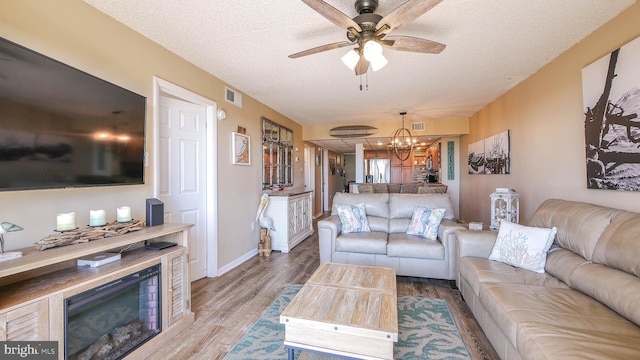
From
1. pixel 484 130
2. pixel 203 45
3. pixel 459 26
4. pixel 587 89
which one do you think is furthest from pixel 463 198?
pixel 203 45

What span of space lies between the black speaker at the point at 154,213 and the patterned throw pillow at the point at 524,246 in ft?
9.33

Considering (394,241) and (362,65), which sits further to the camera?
(394,241)

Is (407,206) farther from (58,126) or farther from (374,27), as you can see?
(58,126)

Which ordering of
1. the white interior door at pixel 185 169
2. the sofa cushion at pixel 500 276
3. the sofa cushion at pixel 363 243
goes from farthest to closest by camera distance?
the sofa cushion at pixel 363 243, the white interior door at pixel 185 169, the sofa cushion at pixel 500 276

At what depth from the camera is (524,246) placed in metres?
2.09

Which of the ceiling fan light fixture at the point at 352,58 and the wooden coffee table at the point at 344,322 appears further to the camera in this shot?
the ceiling fan light fixture at the point at 352,58

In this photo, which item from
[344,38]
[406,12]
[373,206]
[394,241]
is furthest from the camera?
[373,206]

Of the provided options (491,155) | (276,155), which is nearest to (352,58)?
(276,155)

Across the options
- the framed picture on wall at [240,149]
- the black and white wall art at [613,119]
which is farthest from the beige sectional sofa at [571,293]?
the framed picture on wall at [240,149]

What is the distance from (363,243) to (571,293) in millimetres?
1776

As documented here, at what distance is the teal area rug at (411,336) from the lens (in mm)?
1742

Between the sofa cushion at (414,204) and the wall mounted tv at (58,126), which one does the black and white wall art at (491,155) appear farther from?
the wall mounted tv at (58,126)

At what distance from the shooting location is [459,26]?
6.93ft

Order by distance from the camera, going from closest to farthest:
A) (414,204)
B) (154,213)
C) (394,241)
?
(154,213) → (394,241) → (414,204)
